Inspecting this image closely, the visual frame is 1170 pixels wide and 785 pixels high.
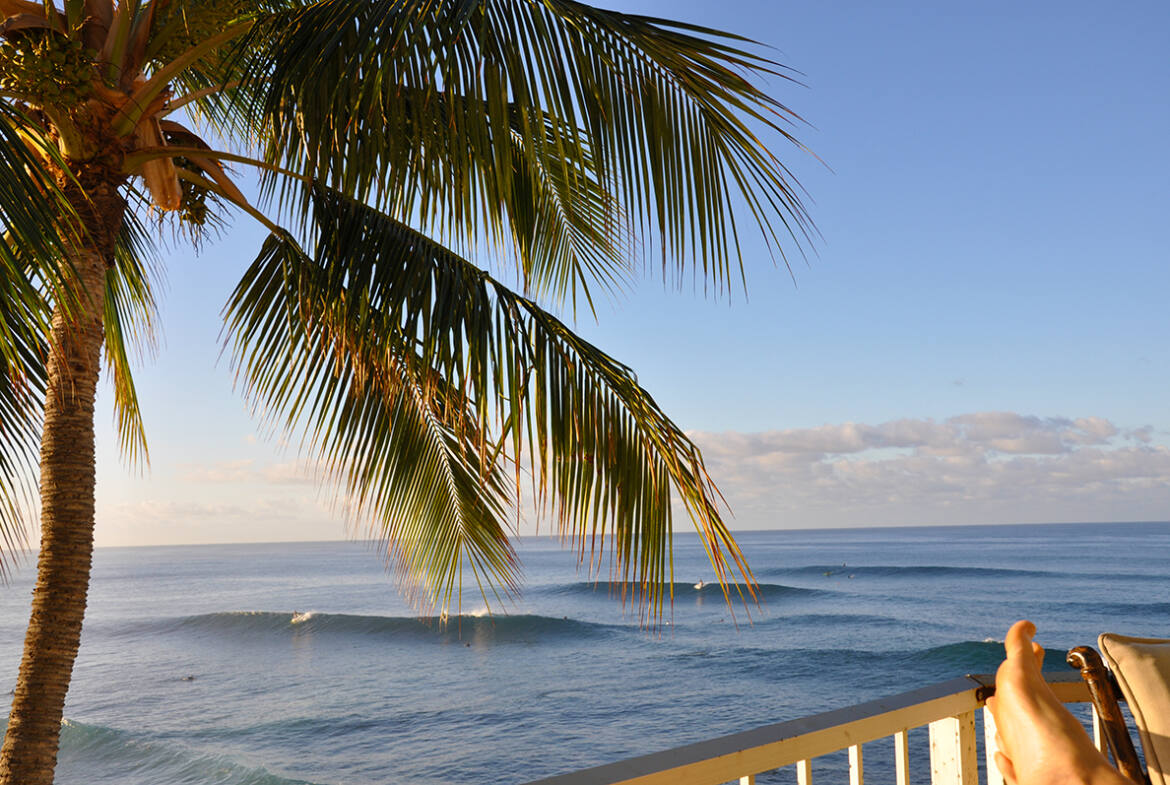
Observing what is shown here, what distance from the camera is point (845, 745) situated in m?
1.59

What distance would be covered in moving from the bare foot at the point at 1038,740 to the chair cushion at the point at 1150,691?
53cm

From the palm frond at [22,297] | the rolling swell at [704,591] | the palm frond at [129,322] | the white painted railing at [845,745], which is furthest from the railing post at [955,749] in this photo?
the rolling swell at [704,591]

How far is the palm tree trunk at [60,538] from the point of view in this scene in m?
3.03

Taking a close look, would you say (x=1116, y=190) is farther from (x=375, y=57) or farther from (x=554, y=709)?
(x=375, y=57)

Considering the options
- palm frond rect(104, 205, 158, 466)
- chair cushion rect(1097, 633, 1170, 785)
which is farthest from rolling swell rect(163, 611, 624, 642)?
chair cushion rect(1097, 633, 1170, 785)

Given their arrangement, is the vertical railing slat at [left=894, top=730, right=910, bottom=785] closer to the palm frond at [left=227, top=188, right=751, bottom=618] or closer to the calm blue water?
the palm frond at [left=227, top=188, right=751, bottom=618]

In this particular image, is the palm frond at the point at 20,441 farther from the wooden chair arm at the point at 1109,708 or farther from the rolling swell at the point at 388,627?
the rolling swell at the point at 388,627

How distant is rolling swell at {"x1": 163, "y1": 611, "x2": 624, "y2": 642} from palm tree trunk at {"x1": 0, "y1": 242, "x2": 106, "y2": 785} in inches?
881

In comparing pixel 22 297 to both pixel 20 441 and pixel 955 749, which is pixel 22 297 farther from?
pixel 955 749

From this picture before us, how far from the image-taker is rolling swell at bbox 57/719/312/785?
1405 centimetres

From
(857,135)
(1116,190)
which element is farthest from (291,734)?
(1116,190)

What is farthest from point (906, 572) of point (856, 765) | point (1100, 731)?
point (856, 765)

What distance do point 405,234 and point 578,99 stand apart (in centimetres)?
128

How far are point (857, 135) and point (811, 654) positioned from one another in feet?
46.9
